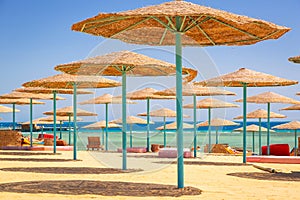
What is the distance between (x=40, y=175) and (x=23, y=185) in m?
1.54

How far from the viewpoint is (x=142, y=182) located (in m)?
8.55

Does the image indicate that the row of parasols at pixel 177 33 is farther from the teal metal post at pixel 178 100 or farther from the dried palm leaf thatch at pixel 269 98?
the dried palm leaf thatch at pixel 269 98

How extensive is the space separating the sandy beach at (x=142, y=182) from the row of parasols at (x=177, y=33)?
2.02 ft

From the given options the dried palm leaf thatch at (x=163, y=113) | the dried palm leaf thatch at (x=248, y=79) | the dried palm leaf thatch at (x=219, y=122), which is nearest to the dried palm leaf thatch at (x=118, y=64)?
the dried palm leaf thatch at (x=248, y=79)

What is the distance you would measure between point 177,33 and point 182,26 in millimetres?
120

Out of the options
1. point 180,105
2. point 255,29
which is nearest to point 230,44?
point 255,29

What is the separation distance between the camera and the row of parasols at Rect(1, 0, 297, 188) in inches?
273

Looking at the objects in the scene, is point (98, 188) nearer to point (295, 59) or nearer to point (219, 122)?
point (295, 59)

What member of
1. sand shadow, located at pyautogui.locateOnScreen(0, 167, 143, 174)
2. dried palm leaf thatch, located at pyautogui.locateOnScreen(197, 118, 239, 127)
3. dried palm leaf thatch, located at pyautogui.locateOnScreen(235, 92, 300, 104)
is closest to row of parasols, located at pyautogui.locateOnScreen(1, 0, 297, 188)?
sand shadow, located at pyautogui.locateOnScreen(0, 167, 143, 174)

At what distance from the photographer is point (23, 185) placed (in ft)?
25.9

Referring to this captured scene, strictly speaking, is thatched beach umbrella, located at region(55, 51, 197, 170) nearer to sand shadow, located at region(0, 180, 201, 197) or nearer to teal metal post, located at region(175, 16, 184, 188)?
teal metal post, located at region(175, 16, 184, 188)

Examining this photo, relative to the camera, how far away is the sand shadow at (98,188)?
7.14m

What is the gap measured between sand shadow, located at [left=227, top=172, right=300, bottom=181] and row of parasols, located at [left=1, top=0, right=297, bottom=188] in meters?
2.11

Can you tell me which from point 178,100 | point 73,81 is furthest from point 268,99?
point 178,100
